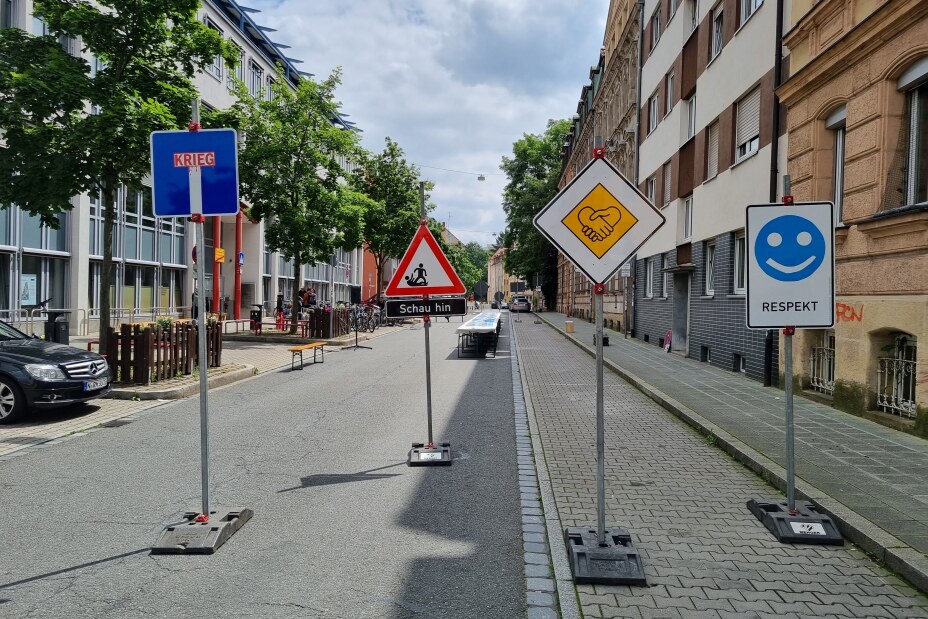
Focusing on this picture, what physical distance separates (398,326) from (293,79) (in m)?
19.4

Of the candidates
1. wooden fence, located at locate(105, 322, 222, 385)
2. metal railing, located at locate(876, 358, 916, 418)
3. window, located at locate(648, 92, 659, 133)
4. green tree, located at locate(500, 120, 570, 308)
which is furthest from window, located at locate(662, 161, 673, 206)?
green tree, located at locate(500, 120, 570, 308)

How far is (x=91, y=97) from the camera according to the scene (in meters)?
10.9

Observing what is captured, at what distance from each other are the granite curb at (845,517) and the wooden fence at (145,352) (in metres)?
8.37

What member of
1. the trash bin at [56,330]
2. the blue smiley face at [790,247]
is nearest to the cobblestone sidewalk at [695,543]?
the blue smiley face at [790,247]

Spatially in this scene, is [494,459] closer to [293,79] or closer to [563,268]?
[293,79]

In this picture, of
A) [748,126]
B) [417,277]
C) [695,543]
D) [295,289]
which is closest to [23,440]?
[417,277]

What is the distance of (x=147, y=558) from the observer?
13.9ft

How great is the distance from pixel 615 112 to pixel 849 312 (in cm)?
2504

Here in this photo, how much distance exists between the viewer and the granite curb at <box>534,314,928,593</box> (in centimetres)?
397

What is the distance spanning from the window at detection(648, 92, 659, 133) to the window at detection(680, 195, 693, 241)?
15.9ft

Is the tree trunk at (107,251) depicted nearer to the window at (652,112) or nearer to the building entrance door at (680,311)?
the building entrance door at (680,311)

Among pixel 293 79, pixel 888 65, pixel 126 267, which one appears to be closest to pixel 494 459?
pixel 888 65

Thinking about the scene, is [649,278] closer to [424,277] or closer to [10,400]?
[424,277]

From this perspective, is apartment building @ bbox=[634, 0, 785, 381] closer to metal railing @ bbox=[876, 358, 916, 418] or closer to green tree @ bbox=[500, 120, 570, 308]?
metal railing @ bbox=[876, 358, 916, 418]
